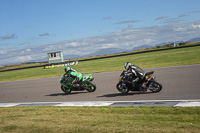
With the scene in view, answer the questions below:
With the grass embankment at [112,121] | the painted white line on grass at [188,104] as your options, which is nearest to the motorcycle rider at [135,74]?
the grass embankment at [112,121]

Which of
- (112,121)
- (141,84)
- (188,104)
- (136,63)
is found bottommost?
(112,121)

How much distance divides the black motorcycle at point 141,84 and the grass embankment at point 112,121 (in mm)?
2831

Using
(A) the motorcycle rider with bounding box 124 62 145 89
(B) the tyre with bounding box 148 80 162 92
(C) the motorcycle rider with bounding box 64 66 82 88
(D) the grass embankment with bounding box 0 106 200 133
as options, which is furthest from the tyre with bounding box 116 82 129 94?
(D) the grass embankment with bounding box 0 106 200 133

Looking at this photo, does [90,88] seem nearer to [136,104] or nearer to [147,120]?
[136,104]

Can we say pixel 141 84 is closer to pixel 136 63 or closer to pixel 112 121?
pixel 112 121

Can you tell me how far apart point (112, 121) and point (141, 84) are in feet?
15.1

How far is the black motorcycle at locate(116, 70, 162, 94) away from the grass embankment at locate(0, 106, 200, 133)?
9.29 feet

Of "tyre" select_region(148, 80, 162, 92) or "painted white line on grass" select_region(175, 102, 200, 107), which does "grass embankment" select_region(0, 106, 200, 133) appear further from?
"tyre" select_region(148, 80, 162, 92)

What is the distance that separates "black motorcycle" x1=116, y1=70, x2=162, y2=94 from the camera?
1112 cm

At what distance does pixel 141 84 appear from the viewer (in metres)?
11.3

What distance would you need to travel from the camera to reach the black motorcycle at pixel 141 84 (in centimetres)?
1112

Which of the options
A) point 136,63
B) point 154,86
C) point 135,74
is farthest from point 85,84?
point 136,63

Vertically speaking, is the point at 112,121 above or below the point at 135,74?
below

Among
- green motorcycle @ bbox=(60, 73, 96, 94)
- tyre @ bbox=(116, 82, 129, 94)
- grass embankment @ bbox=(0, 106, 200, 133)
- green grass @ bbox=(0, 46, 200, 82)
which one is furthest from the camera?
green grass @ bbox=(0, 46, 200, 82)
